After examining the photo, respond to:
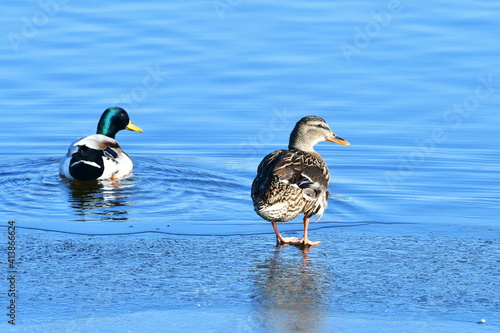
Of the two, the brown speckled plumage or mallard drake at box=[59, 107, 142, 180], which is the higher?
Result: mallard drake at box=[59, 107, 142, 180]

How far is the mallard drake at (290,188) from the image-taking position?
24.1ft

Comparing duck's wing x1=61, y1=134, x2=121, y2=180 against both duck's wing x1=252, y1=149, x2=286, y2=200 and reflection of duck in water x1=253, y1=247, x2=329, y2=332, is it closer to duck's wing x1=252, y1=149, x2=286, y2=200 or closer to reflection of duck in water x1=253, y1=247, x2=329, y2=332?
duck's wing x1=252, y1=149, x2=286, y2=200

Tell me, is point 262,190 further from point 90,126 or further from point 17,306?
point 90,126

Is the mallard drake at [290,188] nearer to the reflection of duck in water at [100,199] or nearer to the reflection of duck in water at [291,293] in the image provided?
the reflection of duck in water at [291,293]

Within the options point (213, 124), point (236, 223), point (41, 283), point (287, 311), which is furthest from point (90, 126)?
point (287, 311)

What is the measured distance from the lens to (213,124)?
12.8 metres

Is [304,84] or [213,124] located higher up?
[304,84]

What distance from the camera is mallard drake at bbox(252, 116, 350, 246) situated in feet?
24.1

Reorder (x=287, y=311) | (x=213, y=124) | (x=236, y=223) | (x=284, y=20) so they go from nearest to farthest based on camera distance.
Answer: (x=287, y=311)
(x=236, y=223)
(x=213, y=124)
(x=284, y=20)

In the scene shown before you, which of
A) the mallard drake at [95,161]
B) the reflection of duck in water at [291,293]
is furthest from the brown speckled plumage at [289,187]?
the mallard drake at [95,161]

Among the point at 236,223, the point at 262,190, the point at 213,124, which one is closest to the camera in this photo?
the point at 262,190

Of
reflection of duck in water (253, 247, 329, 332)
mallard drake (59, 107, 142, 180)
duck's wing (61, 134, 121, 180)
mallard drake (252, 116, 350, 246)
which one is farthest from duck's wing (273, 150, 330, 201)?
duck's wing (61, 134, 121, 180)

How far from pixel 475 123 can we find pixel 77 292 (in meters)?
8.27

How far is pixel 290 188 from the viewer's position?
24.4 ft
